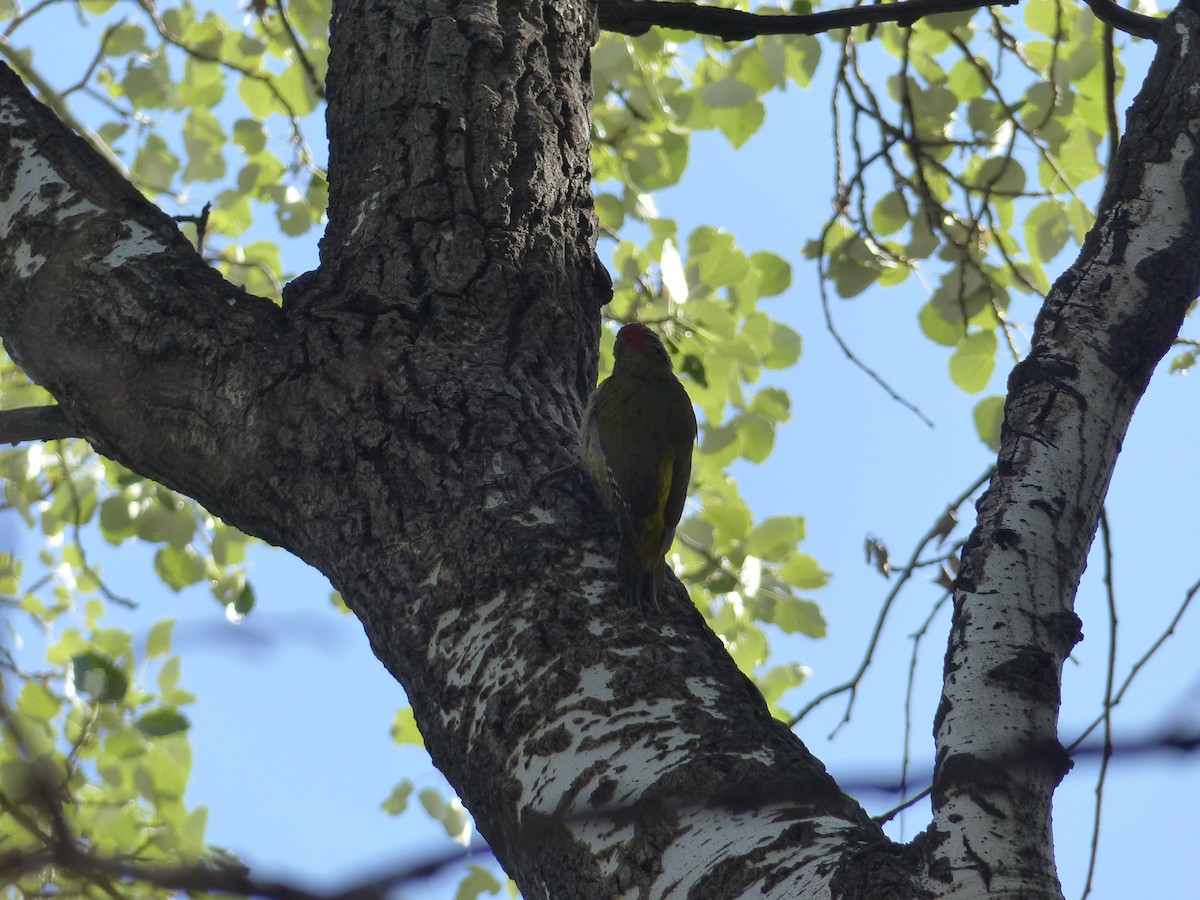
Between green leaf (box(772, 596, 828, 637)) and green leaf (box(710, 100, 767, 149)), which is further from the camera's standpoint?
green leaf (box(710, 100, 767, 149))

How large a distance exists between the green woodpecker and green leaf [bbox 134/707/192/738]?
1.47 meters

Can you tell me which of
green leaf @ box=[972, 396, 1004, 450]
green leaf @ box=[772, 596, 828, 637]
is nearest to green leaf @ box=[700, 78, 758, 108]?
green leaf @ box=[972, 396, 1004, 450]

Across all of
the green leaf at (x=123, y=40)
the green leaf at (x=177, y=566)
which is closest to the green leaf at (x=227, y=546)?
the green leaf at (x=177, y=566)

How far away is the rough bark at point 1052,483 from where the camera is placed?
1150 millimetres

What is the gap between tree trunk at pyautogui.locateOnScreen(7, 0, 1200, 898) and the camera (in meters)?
1.29

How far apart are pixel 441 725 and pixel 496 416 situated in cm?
56

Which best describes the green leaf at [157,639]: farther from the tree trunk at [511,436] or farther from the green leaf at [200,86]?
the green leaf at [200,86]

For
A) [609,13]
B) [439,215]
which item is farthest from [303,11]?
[439,215]

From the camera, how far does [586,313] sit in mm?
2404

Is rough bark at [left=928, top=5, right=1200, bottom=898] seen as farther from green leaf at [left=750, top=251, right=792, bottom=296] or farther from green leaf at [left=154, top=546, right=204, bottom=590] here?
green leaf at [left=154, top=546, right=204, bottom=590]

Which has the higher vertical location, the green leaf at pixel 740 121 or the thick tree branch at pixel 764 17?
the green leaf at pixel 740 121

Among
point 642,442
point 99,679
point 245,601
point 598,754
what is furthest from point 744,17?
point 245,601

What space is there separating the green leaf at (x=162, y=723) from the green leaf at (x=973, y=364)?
9.43 feet

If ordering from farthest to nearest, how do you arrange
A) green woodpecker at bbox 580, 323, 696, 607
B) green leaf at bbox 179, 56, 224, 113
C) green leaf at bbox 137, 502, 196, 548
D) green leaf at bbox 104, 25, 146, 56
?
green leaf at bbox 179, 56, 224, 113, green leaf at bbox 104, 25, 146, 56, green leaf at bbox 137, 502, 196, 548, green woodpecker at bbox 580, 323, 696, 607
